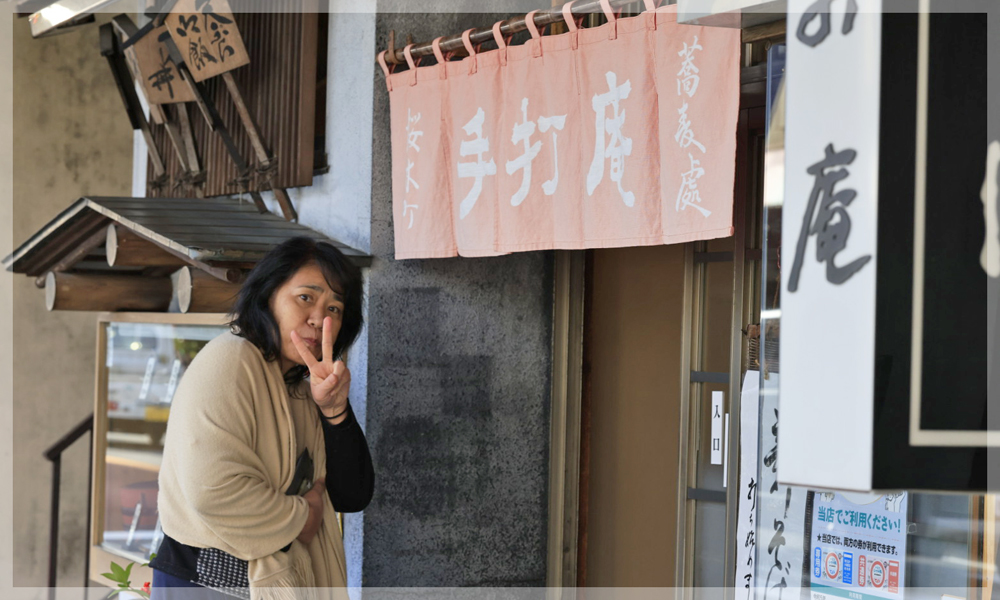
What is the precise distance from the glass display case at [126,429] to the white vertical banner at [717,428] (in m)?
3.56

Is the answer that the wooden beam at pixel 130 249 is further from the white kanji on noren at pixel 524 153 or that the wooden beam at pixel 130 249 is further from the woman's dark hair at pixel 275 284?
the white kanji on noren at pixel 524 153

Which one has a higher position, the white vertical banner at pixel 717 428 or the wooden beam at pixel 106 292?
the wooden beam at pixel 106 292

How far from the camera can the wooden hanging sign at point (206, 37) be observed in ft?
18.9

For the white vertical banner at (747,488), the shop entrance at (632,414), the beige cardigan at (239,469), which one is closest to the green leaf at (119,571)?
the beige cardigan at (239,469)

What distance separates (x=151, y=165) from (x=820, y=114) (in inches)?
249

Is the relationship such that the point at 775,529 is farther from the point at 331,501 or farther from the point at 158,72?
the point at 158,72

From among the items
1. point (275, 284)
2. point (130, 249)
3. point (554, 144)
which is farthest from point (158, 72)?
point (275, 284)

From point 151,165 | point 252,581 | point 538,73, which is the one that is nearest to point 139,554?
point 151,165

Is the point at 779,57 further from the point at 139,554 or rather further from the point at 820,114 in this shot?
the point at 139,554

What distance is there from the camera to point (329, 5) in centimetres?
563

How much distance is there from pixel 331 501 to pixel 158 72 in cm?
384

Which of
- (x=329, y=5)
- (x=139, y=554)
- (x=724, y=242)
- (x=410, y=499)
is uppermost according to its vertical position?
(x=329, y=5)

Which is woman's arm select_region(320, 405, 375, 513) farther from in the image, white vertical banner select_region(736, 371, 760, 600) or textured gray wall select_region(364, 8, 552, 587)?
white vertical banner select_region(736, 371, 760, 600)

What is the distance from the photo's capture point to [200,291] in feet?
17.9
